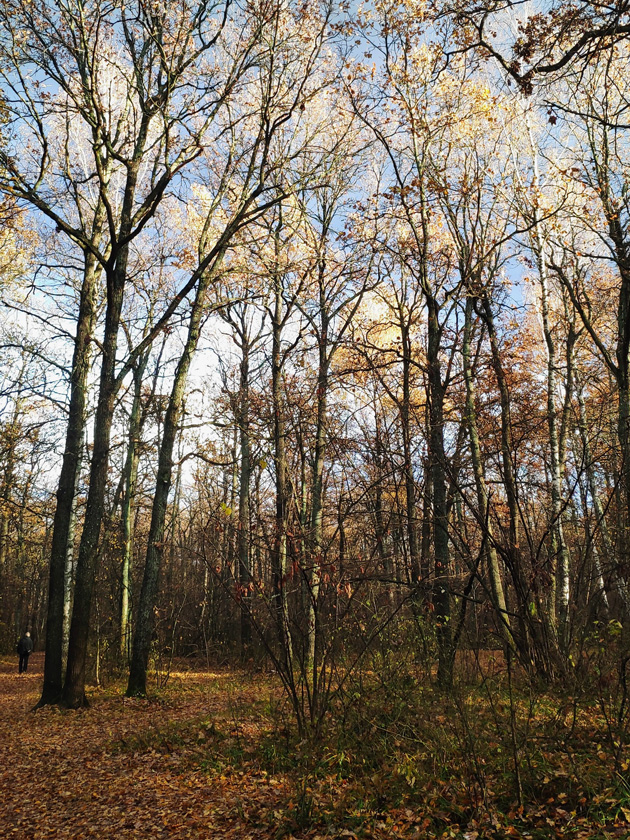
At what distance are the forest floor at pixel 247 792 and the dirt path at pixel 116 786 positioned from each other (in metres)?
0.02

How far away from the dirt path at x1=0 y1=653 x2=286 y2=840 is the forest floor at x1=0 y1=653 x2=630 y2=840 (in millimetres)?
16

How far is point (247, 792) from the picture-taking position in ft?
16.7

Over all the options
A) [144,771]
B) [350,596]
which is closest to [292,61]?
[350,596]

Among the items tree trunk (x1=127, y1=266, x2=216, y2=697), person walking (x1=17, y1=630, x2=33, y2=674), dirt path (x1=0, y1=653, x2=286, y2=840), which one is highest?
tree trunk (x1=127, y1=266, x2=216, y2=697)

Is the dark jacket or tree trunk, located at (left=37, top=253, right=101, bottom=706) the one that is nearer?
tree trunk, located at (left=37, top=253, right=101, bottom=706)

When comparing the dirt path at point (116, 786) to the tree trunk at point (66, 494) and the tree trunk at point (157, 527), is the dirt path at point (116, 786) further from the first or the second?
the tree trunk at point (157, 527)

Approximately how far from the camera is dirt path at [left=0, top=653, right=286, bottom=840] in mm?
4652

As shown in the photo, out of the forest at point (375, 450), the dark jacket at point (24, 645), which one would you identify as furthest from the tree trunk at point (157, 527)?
the dark jacket at point (24, 645)

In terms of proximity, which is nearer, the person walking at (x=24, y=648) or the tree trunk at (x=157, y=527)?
the tree trunk at (x=157, y=527)

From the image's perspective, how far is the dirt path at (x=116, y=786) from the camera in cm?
465

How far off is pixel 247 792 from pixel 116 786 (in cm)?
144

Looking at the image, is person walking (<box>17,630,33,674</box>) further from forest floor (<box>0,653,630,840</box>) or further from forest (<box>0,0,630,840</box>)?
forest floor (<box>0,653,630,840</box>)

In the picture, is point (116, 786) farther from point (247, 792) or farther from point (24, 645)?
point (24, 645)

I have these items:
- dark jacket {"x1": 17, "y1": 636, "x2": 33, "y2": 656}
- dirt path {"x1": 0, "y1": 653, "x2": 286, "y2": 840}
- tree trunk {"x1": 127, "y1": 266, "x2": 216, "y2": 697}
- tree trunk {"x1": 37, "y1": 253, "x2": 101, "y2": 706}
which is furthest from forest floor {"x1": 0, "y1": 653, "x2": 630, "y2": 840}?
dark jacket {"x1": 17, "y1": 636, "x2": 33, "y2": 656}
